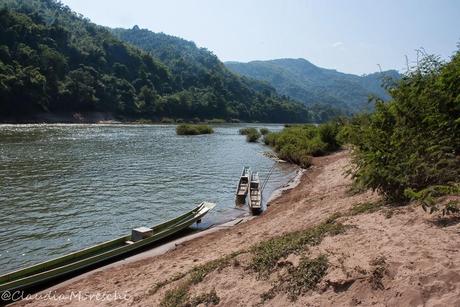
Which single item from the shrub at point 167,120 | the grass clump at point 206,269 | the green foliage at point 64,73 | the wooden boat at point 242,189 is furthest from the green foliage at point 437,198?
the shrub at point 167,120

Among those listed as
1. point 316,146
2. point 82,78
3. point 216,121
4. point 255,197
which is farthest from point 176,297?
point 216,121

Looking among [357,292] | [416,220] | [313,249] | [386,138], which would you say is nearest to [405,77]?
[386,138]

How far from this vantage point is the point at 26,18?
5005 inches

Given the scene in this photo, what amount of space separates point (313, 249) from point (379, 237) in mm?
1532

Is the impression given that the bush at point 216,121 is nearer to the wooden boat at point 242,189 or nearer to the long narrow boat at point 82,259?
the wooden boat at point 242,189

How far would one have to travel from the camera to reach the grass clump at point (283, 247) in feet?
30.6

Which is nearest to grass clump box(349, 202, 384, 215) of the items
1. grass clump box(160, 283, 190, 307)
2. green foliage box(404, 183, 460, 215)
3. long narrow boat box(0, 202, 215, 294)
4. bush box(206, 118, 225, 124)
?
green foliage box(404, 183, 460, 215)

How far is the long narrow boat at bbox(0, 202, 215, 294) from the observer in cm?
1175

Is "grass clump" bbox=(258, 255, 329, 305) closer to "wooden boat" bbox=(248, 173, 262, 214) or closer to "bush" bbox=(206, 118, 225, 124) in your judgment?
"wooden boat" bbox=(248, 173, 262, 214)

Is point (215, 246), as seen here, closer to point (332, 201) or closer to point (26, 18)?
point (332, 201)

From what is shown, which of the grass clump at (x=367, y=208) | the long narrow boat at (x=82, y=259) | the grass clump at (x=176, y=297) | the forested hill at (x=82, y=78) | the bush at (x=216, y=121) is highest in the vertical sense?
the forested hill at (x=82, y=78)

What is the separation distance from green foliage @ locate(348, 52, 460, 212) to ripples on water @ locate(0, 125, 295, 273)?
379 inches

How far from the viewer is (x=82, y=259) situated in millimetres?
13797

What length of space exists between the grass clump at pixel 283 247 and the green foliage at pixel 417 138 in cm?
231
